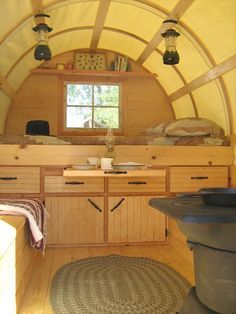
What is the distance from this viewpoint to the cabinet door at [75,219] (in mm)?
3385

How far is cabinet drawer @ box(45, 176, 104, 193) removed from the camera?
3.36 m

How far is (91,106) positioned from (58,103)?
0.47 metres

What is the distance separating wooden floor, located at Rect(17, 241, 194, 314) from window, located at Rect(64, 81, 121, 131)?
7.26ft

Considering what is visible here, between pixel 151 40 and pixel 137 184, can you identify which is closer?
pixel 137 184

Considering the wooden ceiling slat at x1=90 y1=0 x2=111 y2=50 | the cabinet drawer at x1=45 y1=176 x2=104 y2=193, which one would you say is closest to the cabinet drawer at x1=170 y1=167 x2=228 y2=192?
the cabinet drawer at x1=45 y1=176 x2=104 y2=193

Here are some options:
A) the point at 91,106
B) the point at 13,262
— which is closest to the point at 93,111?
the point at 91,106

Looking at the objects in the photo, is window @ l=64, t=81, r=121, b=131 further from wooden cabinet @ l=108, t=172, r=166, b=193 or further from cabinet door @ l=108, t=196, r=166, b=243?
cabinet door @ l=108, t=196, r=166, b=243

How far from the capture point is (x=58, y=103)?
5.07m

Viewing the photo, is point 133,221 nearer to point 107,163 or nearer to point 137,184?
point 137,184

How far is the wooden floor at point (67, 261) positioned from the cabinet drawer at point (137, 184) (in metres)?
0.55

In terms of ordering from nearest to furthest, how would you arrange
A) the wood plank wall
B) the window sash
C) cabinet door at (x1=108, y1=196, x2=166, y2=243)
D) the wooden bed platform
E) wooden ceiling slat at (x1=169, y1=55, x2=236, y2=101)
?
the wooden bed platform
wooden ceiling slat at (x1=169, y1=55, x2=236, y2=101)
cabinet door at (x1=108, y1=196, x2=166, y2=243)
the wood plank wall
the window sash

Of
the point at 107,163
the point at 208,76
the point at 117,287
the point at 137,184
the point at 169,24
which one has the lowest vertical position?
the point at 117,287

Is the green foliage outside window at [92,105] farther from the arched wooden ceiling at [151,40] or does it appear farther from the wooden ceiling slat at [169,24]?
the wooden ceiling slat at [169,24]

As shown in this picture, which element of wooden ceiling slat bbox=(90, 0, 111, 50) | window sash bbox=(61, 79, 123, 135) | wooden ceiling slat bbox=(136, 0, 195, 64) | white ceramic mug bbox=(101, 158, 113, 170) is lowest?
white ceramic mug bbox=(101, 158, 113, 170)
